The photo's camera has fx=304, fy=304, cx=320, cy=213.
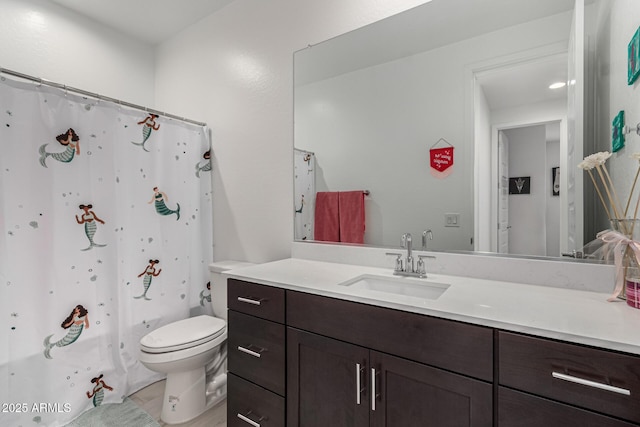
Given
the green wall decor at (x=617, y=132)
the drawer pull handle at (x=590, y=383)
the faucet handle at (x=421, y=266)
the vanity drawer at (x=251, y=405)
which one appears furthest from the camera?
the faucet handle at (x=421, y=266)

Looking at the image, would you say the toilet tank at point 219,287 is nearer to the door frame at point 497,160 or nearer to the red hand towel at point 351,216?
the red hand towel at point 351,216

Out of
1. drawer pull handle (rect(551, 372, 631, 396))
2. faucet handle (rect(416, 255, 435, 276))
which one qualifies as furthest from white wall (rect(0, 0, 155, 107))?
drawer pull handle (rect(551, 372, 631, 396))

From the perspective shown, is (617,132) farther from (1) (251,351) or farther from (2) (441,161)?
(1) (251,351)

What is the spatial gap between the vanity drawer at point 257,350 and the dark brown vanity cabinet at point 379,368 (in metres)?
0.06

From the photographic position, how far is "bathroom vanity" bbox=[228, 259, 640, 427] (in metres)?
0.75

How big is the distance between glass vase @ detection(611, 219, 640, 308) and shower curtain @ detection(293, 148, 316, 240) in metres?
1.36

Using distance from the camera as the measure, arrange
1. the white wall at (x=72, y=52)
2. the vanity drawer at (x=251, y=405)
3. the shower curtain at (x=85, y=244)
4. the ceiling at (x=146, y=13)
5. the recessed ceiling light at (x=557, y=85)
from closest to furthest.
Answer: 1. the recessed ceiling light at (x=557, y=85)
2. the vanity drawer at (x=251, y=405)
3. the shower curtain at (x=85, y=244)
4. the white wall at (x=72, y=52)
5. the ceiling at (x=146, y=13)

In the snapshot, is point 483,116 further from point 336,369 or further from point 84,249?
point 84,249

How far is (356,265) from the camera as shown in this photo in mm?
1688

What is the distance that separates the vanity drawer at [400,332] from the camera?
2.86ft

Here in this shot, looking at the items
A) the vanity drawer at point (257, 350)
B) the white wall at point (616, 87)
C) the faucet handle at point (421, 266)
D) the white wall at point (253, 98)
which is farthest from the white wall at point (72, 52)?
the white wall at point (616, 87)

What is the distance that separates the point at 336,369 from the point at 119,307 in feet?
5.06

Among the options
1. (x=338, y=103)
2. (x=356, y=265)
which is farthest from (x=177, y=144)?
(x=356, y=265)

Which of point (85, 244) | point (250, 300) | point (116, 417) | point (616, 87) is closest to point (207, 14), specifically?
point (85, 244)
